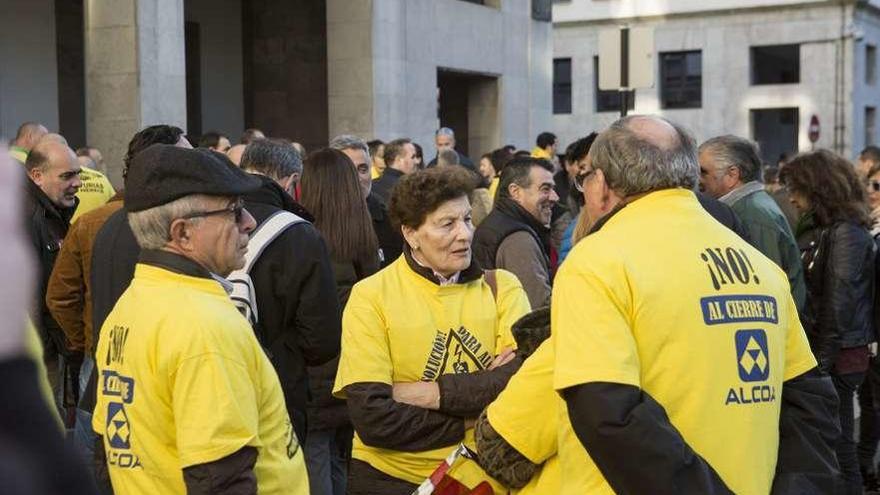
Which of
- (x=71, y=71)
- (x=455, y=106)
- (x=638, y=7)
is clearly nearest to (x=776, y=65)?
(x=638, y=7)

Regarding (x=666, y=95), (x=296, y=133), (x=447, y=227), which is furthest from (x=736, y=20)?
(x=447, y=227)

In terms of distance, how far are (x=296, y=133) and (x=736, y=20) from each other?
3000cm

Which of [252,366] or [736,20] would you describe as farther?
[736,20]

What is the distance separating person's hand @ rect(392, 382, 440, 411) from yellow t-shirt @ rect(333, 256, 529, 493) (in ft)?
0.22

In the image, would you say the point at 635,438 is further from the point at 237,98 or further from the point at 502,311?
the point at 237,98

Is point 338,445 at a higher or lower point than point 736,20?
lower

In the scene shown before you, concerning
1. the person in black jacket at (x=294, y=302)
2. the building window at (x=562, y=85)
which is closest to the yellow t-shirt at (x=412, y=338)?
the person in black jacket at (x=294, y=302)

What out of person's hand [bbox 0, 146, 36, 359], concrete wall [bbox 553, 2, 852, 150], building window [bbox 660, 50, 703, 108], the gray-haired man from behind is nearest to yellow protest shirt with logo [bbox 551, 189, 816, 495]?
person's hand [bbox 0, 146, 36, 359]

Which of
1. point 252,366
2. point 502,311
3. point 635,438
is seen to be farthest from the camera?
point 502,311

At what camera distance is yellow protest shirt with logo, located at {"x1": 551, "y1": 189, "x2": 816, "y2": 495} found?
123 inches

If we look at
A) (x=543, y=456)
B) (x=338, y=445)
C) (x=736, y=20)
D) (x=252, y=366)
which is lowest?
(x=338, y=445)

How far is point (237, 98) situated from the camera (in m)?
19.8

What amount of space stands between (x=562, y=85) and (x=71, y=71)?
3442 cm

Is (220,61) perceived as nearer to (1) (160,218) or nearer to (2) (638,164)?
(1) (160,218)
